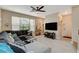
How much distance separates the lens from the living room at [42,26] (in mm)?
2035

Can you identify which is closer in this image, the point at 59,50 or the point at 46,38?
the point at 59,50

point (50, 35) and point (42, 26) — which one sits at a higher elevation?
point (42, 26)

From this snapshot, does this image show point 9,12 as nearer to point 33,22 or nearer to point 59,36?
point 33,22

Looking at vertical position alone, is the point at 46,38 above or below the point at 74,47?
above

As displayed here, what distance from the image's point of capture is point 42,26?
2.23 m

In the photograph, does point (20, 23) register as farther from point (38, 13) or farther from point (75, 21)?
point (75, 21)

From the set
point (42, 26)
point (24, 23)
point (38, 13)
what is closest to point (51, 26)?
point (42, 26)

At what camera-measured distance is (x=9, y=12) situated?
202cm

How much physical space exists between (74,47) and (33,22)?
902 mm

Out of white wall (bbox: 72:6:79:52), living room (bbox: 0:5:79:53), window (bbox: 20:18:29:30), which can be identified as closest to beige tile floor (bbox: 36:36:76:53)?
living room (bbox: 0:5:79:53)

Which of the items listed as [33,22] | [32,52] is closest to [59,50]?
[32,52]

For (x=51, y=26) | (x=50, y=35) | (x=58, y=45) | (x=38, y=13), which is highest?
(x=38, y=13)

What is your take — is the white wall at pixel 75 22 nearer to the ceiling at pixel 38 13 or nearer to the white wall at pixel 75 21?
the white wall at pixel 75 21

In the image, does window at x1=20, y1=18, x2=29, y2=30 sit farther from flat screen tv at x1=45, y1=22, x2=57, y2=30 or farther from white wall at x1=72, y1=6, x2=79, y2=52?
white wall at x1=72, y1=6, x2=79, y2=52
